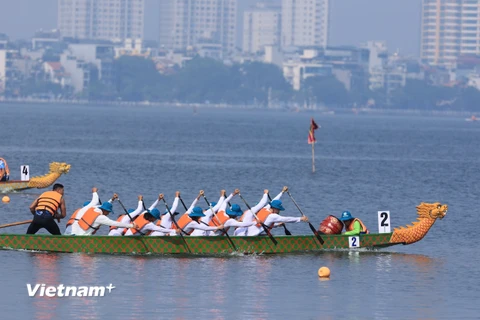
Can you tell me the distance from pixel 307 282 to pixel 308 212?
69.7 ft

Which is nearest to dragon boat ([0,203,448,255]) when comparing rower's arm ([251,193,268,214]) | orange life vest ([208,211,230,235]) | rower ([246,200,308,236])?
rower ([246,200,308,236])

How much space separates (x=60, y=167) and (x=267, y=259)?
19.4 metres

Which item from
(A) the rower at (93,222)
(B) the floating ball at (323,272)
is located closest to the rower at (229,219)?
(A) the rower at (93,222)

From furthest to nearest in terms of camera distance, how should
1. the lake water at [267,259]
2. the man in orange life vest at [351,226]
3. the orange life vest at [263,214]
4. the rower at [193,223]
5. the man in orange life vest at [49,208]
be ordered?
1. the man in orange life vest at [351,226]
2. the orange life vest at [263,214]
3. the rower at [193,223]
4. the man in orange life vest at [49,208]
5. the lake water at [267,259]

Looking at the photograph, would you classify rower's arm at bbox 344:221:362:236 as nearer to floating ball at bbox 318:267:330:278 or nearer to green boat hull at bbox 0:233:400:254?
green boat hull at bbox 0:233:400:254

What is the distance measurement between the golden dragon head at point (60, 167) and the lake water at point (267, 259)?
1429 mm

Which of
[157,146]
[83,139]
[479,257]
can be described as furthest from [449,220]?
[83,139]

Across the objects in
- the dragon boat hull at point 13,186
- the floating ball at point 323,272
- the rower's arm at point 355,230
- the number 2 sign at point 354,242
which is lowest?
the dragon boat hull at point 13,186

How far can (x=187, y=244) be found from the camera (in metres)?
39.0

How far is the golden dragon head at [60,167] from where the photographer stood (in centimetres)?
5572

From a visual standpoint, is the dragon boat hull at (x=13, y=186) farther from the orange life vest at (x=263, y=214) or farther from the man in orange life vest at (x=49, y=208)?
the orange life vest at (x=263, y=214)

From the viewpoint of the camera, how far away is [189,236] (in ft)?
128

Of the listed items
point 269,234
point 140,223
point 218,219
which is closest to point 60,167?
point 218,219

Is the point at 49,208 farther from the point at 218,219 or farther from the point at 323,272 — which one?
the point at 323,272
